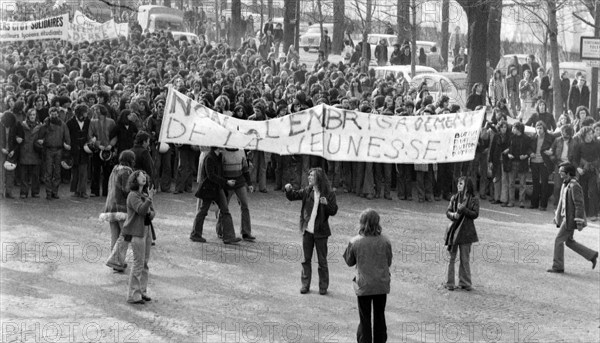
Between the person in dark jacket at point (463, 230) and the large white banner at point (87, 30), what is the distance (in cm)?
2207

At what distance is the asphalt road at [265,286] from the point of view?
468 inches

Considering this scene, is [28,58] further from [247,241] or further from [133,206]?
[133,206]

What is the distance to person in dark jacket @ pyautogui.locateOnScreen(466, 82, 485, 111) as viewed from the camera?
86.6ft

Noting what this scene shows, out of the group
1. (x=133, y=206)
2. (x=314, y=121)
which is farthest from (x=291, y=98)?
(x=133, y=206)

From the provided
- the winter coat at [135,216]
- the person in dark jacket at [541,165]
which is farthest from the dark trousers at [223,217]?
the person in dark jacket at [541,165]

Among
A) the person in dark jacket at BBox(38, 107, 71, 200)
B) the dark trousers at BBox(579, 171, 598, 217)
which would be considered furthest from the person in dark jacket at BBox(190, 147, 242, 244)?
the dark trousers at BBox(579, 171, 598, 217)

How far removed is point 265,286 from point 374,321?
9.45 feet

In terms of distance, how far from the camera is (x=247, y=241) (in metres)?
16.0

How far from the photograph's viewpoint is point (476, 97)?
26.5 metres

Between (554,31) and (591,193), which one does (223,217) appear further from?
(554,31)

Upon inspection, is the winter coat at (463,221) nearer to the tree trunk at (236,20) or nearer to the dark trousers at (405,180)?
the dark trousers at (405,180)

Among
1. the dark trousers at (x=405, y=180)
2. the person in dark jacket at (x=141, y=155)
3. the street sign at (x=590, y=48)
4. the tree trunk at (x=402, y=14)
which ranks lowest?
the dark trousers at (x=405, y=180)

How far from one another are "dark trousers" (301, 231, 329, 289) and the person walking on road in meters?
3.50

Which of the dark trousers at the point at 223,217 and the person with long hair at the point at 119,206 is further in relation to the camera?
the dark trousers at the point at 223,217
